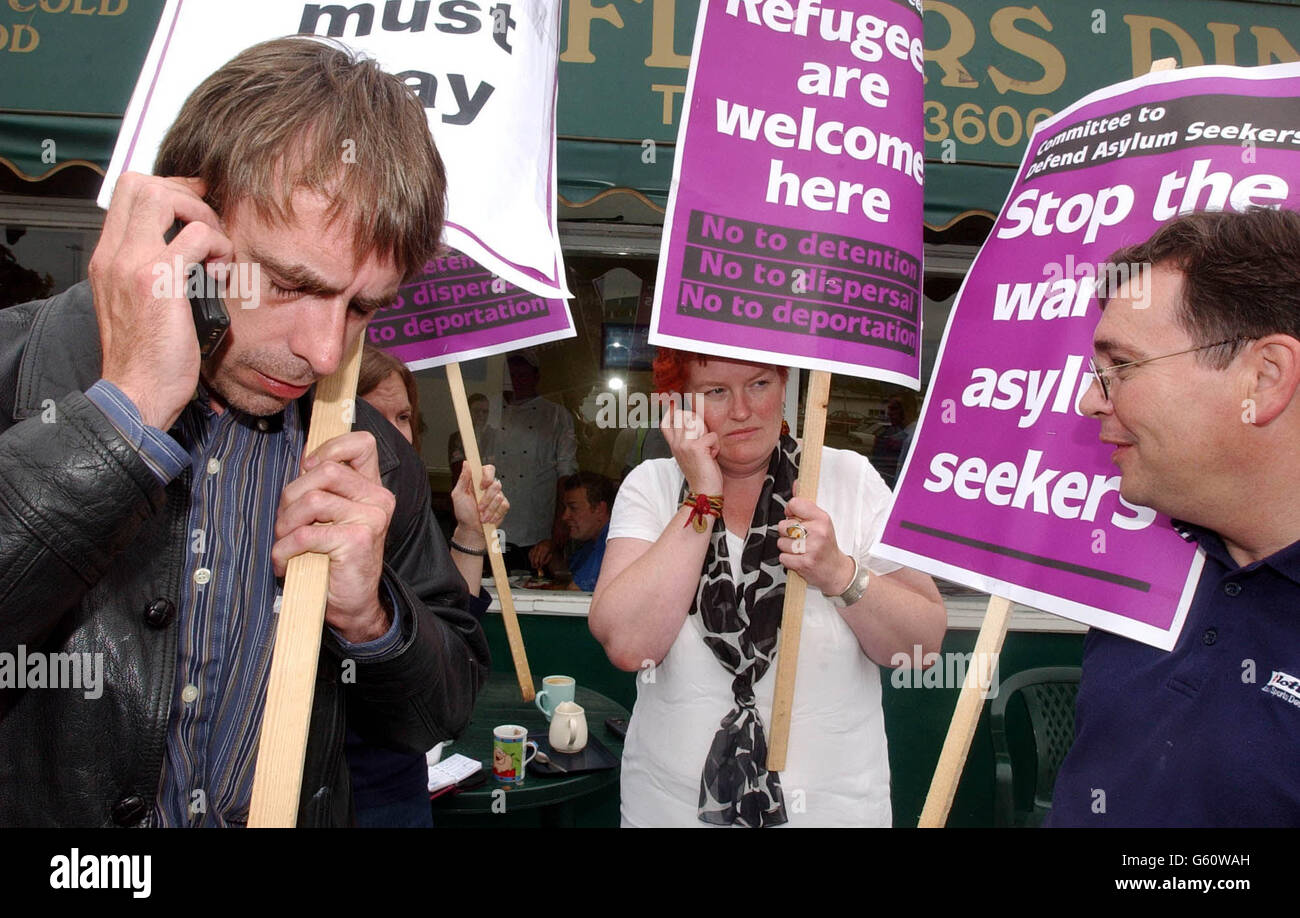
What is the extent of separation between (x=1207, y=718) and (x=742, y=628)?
0.87m

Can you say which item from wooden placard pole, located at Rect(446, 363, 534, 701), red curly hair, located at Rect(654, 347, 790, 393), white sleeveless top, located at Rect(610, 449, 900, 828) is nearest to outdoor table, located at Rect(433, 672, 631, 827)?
wooden placard pole, located at Rect(446, 363, 534, 701)

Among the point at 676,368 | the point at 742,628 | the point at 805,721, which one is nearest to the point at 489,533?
the point at 676,368

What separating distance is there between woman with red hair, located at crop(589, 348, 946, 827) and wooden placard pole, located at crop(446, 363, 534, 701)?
2.23 ft

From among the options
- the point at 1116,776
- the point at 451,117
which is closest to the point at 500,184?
the point at 451,117

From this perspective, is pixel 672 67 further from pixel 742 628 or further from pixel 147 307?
pixel 147 307

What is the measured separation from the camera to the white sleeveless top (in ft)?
5.68

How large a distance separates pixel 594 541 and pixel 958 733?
129 inches

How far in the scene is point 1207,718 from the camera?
1.17 metres

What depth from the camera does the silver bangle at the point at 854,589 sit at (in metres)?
1.71

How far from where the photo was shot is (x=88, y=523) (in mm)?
828

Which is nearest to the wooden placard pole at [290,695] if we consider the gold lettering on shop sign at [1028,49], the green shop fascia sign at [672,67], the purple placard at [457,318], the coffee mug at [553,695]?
the purple placard at [457,318]

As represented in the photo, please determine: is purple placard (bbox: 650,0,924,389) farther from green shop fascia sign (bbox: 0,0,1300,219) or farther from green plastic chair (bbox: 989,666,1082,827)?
green plastic chair (bbox: 989,666,1082,827)

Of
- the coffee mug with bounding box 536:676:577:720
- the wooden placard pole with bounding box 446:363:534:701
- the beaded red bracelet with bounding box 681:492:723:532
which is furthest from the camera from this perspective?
the coffee mug with bounding box 536:676:577:720

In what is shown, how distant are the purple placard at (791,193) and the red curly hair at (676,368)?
0.24 meters
